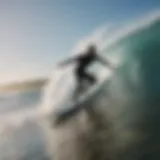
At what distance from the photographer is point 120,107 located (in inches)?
56.1

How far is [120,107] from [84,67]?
0.18m

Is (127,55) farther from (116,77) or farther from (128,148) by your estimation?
(128,148)

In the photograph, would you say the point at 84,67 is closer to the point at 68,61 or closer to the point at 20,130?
the point at 68,61

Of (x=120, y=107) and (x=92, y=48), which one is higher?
(x=92, y=48)

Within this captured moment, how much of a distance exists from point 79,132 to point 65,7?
45 centimetres

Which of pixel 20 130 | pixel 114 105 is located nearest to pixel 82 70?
pixel 114 105

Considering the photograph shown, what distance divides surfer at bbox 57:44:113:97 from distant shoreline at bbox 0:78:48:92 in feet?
0.32

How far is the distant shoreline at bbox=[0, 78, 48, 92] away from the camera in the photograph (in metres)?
1.46

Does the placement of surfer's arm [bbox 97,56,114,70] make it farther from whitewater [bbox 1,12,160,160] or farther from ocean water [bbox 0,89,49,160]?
ocean water [bbox 0,89,49,160]

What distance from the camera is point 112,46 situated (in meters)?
1.45

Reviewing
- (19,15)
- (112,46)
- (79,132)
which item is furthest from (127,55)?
(19,15)

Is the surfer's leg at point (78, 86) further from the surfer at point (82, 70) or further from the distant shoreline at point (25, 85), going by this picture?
the distant shoreline at point (25, 85)

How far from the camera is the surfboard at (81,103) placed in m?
1.42

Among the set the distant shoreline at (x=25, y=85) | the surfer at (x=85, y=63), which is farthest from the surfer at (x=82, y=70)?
the distant shoreline at (x=25, y=85)
